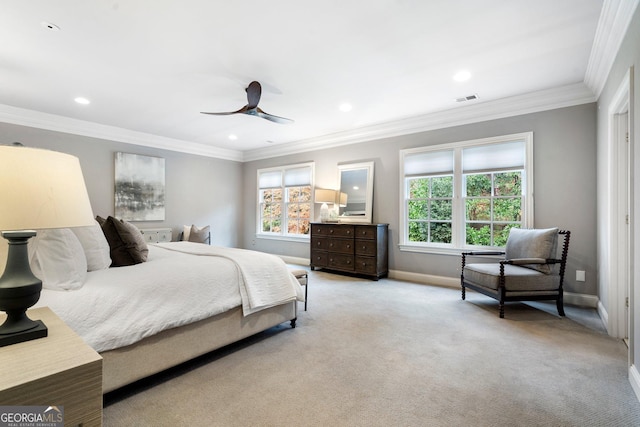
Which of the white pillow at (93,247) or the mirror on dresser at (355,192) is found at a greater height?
the mirror on dresser at (355,192)

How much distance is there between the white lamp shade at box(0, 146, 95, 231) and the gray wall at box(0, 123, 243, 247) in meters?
4.86

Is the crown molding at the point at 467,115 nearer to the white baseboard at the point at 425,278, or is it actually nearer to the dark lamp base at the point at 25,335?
the white baseboard at the point at 425,278

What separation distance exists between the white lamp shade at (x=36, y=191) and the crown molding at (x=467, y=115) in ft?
15.0

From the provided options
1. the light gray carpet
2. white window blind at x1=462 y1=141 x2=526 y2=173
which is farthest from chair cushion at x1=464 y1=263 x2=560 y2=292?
white window blind at x1=462 y1=141 x2=526 y2=173

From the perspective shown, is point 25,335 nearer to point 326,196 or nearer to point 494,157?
point 326,196

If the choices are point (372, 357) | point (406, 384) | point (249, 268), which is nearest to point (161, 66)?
point (249, 268)

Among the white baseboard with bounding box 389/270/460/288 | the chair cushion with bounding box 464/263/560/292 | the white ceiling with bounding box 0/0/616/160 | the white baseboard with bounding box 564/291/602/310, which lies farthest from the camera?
the white baseboard with bounding box 389/270/460/288

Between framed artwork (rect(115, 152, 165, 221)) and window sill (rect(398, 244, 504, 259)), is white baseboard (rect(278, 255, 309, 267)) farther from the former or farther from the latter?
framed artwork (rect(115, 152, 165, 221))

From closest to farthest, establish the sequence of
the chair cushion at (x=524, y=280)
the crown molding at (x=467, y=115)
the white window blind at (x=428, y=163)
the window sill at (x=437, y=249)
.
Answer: the chair cushion at (x=524, y=280), the crown molding at (x=467, y=115), the window sill at (x=437, y=249), the white window blind at (x=428, y=163)

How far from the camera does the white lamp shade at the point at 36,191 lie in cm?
91

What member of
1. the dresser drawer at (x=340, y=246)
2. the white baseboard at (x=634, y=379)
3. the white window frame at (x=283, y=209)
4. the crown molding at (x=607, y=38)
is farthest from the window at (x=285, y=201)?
the white baseboard at (x=634, y=379)

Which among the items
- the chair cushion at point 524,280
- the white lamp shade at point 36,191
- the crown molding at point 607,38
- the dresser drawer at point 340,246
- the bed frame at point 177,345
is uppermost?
the crown molding at point 607,38

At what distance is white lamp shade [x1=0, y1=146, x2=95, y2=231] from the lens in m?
0.91

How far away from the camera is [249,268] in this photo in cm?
249
